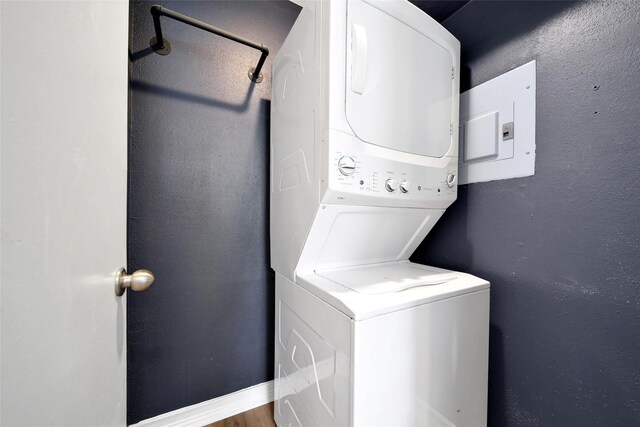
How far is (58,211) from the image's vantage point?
37 centimetres

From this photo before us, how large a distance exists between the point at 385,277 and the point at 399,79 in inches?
36.6

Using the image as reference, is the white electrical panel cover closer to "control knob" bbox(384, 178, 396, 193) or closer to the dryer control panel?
the dryer control panel

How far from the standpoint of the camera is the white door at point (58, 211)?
0.27 metres

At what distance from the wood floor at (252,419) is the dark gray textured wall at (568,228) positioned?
4.23 ft

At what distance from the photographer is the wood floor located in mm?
1507

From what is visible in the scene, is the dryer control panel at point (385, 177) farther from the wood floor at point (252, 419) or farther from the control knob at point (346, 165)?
the wood floor at point (252, 419)

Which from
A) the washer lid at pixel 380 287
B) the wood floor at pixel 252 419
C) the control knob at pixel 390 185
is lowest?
the wood floor at pixel 252 419

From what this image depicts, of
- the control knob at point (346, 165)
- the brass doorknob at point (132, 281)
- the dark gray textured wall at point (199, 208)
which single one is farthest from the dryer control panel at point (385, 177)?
the dark gray textured wall at point (199, 208)

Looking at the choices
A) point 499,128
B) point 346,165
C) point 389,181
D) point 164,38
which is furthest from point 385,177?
point 164,38

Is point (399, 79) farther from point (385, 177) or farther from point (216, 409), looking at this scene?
point (216, 409)

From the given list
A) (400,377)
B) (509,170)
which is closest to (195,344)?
(400,377)

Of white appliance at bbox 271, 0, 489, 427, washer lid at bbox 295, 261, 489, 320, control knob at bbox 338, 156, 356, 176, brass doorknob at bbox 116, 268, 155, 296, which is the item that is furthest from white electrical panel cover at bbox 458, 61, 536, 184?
brass doorknob at bbox 116, 268, 155, 296

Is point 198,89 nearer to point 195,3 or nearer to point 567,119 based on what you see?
point 195,3

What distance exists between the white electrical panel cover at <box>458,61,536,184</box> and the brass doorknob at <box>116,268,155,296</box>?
154 cm
